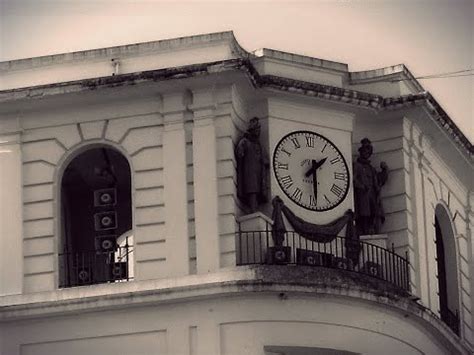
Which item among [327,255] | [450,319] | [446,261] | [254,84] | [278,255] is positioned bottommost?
[450,319]

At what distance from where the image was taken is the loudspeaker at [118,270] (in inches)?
1897

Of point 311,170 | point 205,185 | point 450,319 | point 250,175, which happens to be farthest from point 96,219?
point 450,319

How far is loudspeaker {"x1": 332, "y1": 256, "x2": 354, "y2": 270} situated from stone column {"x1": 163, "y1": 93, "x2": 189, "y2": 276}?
247 cm

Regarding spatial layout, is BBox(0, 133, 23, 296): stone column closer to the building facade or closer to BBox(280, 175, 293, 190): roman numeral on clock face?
the building facade

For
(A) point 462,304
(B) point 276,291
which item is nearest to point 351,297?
(B) point 276,291

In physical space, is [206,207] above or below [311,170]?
below

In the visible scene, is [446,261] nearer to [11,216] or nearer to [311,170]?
[311,170]

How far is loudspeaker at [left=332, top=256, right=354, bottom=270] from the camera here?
47.4 metres

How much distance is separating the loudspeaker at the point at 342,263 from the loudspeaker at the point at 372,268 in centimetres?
28

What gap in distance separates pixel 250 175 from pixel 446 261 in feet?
18.2

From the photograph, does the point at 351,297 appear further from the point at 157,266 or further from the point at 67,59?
the point at 67,59

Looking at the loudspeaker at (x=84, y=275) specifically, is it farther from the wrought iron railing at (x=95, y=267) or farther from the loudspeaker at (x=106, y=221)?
the loudspeaker at (x=106, y=221)

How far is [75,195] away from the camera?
50.0 m

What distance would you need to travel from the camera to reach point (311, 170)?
48125 millimetres
